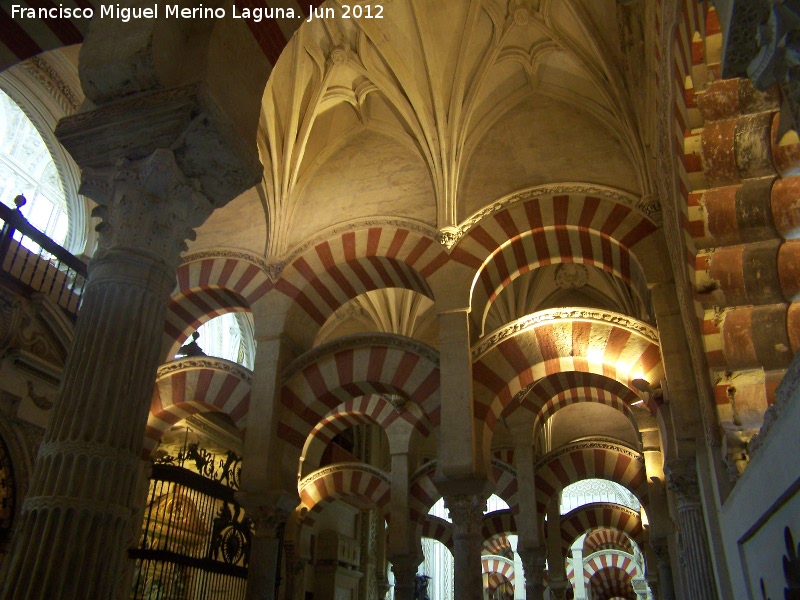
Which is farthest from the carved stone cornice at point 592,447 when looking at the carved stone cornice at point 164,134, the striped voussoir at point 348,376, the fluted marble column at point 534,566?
the carved stone cornice at point 164,134

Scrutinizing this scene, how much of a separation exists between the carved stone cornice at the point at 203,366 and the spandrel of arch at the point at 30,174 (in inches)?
89.6

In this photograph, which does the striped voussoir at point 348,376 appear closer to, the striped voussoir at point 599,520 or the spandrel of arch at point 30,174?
the spandrel of arch at point 30,174

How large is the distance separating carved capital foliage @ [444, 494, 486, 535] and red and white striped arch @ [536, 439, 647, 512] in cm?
407

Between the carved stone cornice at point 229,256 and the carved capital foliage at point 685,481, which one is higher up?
the carved stone cornice at point 229,256

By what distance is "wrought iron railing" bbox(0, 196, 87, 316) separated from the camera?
6555mm

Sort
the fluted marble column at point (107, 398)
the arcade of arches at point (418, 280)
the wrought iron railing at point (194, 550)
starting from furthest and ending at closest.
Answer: the wrought iron railing at point (194, 550) < the arcade of arches at point (418, 280) < the fluted marble column at point (107, 398)

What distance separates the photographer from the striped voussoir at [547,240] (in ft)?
23.4

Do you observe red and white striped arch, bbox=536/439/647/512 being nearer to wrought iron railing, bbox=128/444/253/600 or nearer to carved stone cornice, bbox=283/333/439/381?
carved stone cornice, bbox=283/333/439/381

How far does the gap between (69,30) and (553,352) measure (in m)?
5.46

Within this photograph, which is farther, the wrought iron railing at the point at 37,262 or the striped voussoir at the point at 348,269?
the striped voussoir at the point at 348,269

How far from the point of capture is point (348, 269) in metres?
8.19

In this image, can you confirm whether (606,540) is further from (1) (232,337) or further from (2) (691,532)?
(2) (691,532)

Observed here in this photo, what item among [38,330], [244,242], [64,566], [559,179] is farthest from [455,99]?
[64,566]

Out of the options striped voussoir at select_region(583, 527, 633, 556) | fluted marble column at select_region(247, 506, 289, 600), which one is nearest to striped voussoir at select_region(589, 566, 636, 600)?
striped voussoir at select_region(583, 527, 633, 556)
